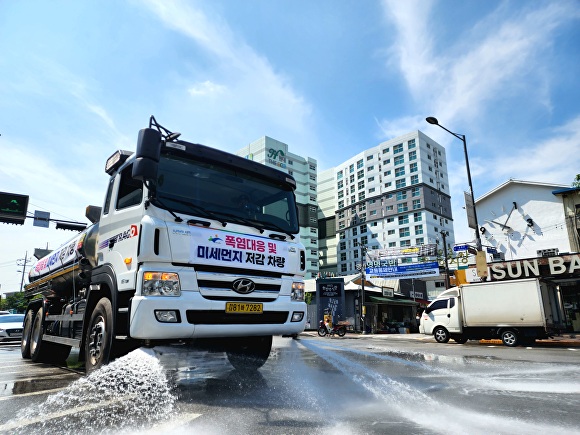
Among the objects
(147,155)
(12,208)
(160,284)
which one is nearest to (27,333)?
(160,284)

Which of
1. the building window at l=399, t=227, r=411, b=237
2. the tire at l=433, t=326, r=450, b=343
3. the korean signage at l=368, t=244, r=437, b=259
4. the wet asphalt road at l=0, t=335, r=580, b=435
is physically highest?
the building window at l=399, t=227, r=411, b=237

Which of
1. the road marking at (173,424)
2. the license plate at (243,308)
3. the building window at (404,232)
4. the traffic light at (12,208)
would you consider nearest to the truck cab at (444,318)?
the license plate at (243,308)

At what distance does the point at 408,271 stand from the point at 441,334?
14.7 meters

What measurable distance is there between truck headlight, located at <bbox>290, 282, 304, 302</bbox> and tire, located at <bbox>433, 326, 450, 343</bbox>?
14.3 meters

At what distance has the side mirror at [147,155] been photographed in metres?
4.24

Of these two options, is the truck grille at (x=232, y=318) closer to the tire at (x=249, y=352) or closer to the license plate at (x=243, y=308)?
→ the license plate at (x=243, y=308)

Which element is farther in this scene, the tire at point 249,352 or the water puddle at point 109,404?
the tire at point 249,352

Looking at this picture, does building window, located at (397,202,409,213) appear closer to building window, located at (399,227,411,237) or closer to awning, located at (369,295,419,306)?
building window, located at (399,227,411,237)

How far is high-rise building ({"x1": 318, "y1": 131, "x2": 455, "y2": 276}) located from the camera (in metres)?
75.9

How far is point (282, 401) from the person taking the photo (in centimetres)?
409

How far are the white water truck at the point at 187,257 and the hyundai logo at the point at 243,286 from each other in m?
0.01

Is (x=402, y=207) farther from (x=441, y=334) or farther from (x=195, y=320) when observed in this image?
(x=195, y=320)

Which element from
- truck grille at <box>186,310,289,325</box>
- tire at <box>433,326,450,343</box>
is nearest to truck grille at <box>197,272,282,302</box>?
truck grille at <box>186,310,289,325</box>

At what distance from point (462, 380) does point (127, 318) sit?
4.83m
